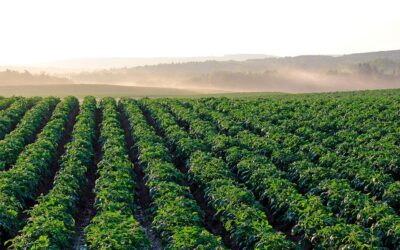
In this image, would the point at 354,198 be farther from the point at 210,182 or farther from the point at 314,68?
the point at 314,68

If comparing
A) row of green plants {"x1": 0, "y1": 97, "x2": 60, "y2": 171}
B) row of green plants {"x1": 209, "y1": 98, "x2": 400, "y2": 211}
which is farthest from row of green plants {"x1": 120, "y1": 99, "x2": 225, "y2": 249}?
row of green plants {"x1": 209, "y1": 98, "x2": 400, "y2": 211}

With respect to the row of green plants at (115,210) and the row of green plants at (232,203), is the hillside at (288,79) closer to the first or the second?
the row of green plants at (232,203)

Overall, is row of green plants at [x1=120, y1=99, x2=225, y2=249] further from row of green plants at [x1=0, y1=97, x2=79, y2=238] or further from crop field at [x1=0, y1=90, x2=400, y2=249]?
row of green plants at [x1=0, y1=97, x2=79, y2=238]

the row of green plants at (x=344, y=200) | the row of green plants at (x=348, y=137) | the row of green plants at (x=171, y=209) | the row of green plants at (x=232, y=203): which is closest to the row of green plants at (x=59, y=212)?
the row of green plants at (x=171, y=209)

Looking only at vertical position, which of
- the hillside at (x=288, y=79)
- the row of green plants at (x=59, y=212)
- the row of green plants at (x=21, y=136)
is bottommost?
the row of green plants at (x=59, y=212)

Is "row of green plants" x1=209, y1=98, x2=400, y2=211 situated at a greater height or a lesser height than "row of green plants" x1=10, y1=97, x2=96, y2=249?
greater

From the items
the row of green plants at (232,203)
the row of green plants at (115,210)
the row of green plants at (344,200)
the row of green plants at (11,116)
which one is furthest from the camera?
the row of green plants at (11,116)

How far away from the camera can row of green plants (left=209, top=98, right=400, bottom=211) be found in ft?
50.0

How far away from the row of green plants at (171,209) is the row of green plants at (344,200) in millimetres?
3523

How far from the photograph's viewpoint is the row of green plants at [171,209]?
34.6 feet

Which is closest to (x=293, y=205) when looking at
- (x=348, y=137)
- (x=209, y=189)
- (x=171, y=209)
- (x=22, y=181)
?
(x=209, y=189)

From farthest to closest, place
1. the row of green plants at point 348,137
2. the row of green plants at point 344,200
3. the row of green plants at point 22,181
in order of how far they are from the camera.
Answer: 1. the row of green plants at point 348,137
2. the row of green plants at point 22,181
3. the row of green plants at point 344,200

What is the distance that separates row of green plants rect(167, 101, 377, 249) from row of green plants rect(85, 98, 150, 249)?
12.1 ft

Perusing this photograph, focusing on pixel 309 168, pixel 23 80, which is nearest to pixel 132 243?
pixel 309 168
